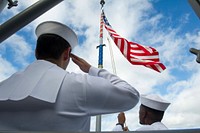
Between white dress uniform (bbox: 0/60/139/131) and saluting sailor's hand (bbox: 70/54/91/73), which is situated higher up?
saluting sailor's hand (bbox: 70/54/91/73)

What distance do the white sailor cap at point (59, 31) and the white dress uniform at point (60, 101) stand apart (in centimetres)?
40

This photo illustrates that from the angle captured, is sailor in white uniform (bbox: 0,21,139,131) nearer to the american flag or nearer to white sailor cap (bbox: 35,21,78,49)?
white sailor cap (bbox: 35,21,78,49)

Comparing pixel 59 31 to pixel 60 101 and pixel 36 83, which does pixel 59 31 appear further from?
pixel 60 101

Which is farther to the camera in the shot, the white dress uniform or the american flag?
the american flag

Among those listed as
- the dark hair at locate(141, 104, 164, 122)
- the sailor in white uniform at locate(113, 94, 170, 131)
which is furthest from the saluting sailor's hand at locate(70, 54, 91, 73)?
the dark hair at locate(141, 104, 164, 122)

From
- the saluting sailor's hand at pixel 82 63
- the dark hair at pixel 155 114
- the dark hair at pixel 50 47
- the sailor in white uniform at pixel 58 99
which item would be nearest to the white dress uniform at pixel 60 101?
the sailor in white uniform at pixel 58 99

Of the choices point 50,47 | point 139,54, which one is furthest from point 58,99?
Answer: point 139,54

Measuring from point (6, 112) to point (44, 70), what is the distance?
1.01 feet

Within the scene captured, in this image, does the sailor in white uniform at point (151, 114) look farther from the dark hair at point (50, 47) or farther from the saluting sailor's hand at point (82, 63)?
the dark hair at point (50, 47)

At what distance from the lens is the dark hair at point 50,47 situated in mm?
1618

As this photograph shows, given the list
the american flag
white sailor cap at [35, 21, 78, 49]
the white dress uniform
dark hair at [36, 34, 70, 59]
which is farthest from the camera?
the american flag

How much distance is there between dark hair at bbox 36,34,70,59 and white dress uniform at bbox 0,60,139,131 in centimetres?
21

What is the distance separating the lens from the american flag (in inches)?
245


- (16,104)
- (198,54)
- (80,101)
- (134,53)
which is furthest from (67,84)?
(134,53)
